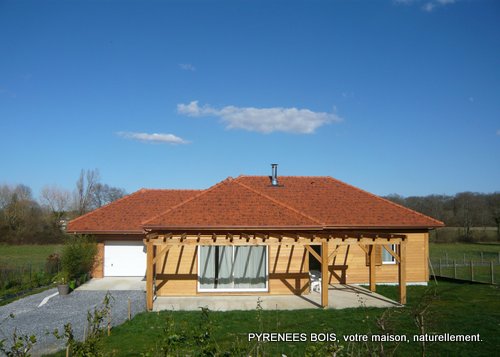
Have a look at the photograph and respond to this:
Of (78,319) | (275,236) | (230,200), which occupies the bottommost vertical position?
(78,319)

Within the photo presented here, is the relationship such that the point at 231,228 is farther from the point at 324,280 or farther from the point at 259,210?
the point at 324,280

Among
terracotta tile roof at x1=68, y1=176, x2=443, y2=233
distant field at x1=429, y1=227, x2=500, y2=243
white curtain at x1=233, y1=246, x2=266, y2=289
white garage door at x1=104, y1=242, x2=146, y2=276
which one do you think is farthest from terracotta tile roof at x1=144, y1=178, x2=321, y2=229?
distant field at x1=429, y1=227, x2=500, y2=243

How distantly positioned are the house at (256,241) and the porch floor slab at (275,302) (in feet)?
1.59

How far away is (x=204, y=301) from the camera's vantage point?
1413cm

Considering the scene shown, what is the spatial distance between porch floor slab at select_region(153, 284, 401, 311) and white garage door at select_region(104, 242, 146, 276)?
5479 mm

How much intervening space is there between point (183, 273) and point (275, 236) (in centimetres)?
417

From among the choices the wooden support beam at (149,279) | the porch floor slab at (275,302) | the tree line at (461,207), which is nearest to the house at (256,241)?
the wooden support beam at (149,279)

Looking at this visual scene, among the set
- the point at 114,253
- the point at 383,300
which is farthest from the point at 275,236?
the point at 114,253

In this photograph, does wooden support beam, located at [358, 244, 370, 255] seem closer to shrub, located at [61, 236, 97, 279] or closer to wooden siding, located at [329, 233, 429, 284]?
wooden siding, located at [329, 233, 429, 284]

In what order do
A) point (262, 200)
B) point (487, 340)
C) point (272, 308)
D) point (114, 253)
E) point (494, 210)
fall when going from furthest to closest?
point (494, 210) < point (114, 253) < point (262, 200) < point (272, 308) < point (487, 340)

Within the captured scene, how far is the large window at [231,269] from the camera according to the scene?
15.3m

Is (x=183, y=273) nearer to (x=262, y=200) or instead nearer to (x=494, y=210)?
(x=262, y=200)

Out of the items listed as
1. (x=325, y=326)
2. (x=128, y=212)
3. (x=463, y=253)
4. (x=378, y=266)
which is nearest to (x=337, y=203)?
(x=378, y=266)

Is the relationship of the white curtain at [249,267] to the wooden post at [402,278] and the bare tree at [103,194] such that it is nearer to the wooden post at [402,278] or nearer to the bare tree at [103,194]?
the wooden post at [402,278]
